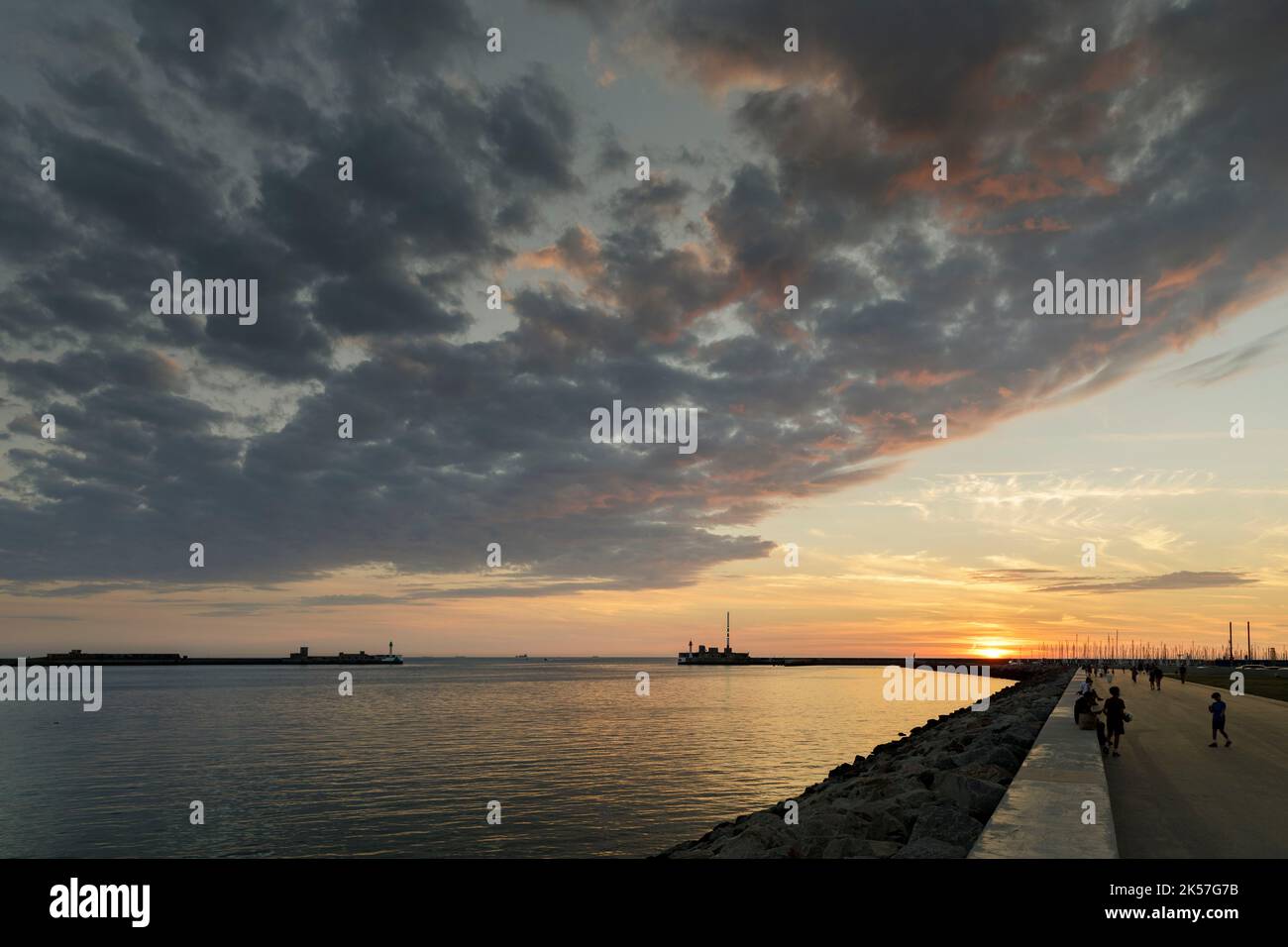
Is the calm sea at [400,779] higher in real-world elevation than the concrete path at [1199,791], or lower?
lower

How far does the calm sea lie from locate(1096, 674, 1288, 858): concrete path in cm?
1077

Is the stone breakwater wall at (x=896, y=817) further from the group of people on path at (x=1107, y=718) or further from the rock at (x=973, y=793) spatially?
the group of people on path at (x=1107, y=718)

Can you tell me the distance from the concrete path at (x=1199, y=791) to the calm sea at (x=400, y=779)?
424 inches

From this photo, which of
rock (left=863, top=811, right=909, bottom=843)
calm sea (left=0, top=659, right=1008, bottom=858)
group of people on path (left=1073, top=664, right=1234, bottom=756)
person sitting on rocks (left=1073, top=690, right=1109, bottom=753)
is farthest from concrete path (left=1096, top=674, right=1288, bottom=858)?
calm sea (left=0, top=659, right=1008, bottom=858)

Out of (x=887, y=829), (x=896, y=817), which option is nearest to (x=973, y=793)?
(x=896, y=817)

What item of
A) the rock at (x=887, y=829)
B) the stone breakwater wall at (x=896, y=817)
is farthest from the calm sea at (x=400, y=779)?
the rock at (x=887, y=829)

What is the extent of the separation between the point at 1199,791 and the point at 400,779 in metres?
25.4

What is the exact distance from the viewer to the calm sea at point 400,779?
21.0 m

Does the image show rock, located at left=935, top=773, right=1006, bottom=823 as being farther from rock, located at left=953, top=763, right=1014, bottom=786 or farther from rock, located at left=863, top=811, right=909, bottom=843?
rock, located at left=953, top=763, right=1014, bottom=786

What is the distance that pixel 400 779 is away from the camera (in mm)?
30250
